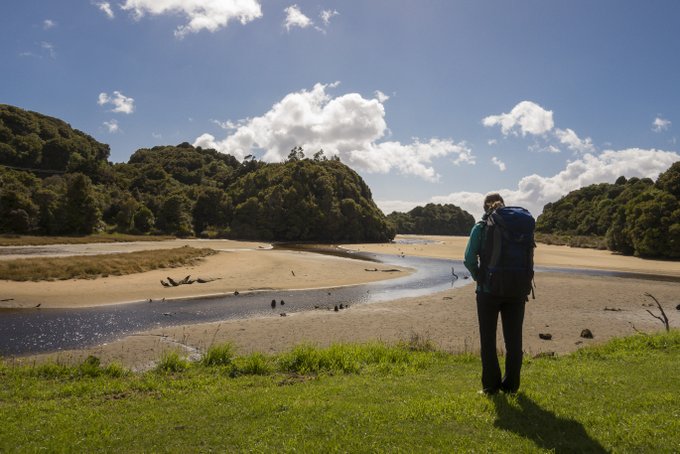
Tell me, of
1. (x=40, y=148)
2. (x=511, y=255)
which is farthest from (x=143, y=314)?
(x=40, y=148)

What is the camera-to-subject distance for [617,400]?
566 cm

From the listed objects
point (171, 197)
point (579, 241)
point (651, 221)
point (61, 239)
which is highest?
point (171, 197)

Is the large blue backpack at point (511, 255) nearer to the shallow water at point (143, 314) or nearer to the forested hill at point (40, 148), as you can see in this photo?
the shallow water at point (143, 314)

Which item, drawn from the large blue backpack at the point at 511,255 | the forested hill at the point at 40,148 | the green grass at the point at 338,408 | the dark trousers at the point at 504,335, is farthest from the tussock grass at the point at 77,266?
the forested hill at the point at 40,148

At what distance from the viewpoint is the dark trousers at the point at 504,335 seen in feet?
18.5

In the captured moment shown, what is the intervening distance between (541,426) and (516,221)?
2523 mm

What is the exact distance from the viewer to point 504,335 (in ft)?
18.9

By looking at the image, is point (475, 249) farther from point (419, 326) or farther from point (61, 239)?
point (61, 239)

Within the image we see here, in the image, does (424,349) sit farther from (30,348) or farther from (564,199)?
(564,199)

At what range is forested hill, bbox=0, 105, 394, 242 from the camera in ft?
243

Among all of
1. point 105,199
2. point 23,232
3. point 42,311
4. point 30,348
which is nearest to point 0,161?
point 105,199

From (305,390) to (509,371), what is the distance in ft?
10.5

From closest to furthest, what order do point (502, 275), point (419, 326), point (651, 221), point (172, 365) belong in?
point (502, 275) → point (172, 365) → point (419, 326) → point (651, 221)

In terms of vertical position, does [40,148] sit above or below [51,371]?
above
